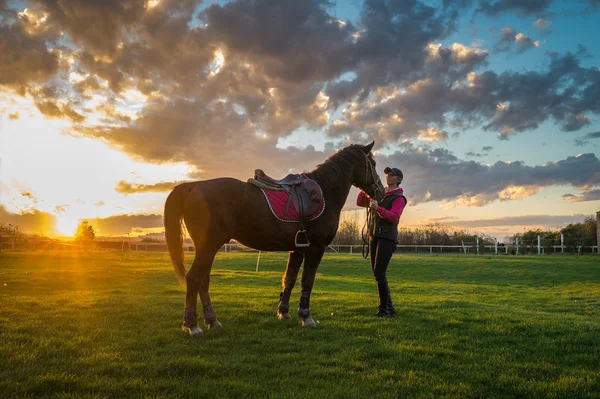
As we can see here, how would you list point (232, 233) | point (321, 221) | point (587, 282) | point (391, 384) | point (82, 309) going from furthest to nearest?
point (587, 282) < point (82, 309) < point (321, 221) < point (232, 233) < point (391, 384)

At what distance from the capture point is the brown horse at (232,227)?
18.9ft

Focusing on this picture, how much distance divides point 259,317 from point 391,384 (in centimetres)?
358

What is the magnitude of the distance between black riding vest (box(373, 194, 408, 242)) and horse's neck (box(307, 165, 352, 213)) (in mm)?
907

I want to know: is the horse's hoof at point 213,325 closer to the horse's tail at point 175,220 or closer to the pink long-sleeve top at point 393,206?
the horse's tail at point 175,220

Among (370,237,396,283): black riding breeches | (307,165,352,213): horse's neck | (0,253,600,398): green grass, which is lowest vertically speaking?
(0,253,600,398): green grass

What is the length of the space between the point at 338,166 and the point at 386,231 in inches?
59.5

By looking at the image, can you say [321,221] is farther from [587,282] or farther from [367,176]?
[587,282]

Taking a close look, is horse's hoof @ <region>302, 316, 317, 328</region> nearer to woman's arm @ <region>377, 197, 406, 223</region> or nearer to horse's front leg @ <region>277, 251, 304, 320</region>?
horse's front leg @ <region>277, 251, 304, 320</region>

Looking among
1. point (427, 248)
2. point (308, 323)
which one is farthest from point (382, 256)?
point (427, 248)

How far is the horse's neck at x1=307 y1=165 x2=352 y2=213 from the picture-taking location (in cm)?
689

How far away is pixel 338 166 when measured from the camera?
281 inches

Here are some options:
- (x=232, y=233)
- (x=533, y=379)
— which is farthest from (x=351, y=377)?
(x=232, y=233)

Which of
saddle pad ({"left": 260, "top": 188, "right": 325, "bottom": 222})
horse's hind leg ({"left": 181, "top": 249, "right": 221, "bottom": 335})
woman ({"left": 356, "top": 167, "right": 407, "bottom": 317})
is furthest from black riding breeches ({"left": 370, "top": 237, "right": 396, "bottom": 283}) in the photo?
horse's hind leg ({"left": 181, "top": 249, "right": 221, "bottom": 335})

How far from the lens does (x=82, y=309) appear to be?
8.04 metres
